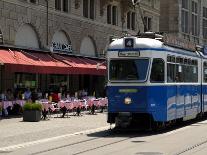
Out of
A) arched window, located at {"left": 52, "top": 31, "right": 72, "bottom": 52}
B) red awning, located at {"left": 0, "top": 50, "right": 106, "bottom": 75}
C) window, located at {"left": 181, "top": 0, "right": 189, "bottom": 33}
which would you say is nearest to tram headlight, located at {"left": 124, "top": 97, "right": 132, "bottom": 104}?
red awning, located at {"left": 0, "top": 50, "right": 106, "bottom": 75}

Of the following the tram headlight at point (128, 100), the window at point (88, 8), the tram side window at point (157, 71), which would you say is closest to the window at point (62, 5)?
the window at point (88, 8)

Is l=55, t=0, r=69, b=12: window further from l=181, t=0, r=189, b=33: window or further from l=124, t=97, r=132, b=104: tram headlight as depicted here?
l=181, t=0, r=189, b=33: window

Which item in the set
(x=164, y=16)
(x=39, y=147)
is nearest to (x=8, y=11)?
(x=39, y=147)

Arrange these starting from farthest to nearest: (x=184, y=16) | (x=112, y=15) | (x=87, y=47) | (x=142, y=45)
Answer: (x=184, y=16)
(x=112, y=15)
(x=87, y=47)
(x=142, y=45)

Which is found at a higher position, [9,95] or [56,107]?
[9,95]

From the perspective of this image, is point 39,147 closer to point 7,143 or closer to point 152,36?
point 7,143

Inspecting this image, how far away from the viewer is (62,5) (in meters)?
38.6

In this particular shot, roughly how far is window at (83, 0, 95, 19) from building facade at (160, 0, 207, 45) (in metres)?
20.9

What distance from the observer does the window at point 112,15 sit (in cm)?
4659

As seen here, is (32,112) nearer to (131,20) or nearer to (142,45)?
(142,45)

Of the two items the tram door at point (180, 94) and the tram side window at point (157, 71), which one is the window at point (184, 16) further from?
the tram side window at point (157, 71)

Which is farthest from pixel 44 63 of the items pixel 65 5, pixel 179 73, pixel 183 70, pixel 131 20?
pixel 131 20

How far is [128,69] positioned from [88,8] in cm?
2327

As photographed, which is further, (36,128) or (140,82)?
(36,128)
